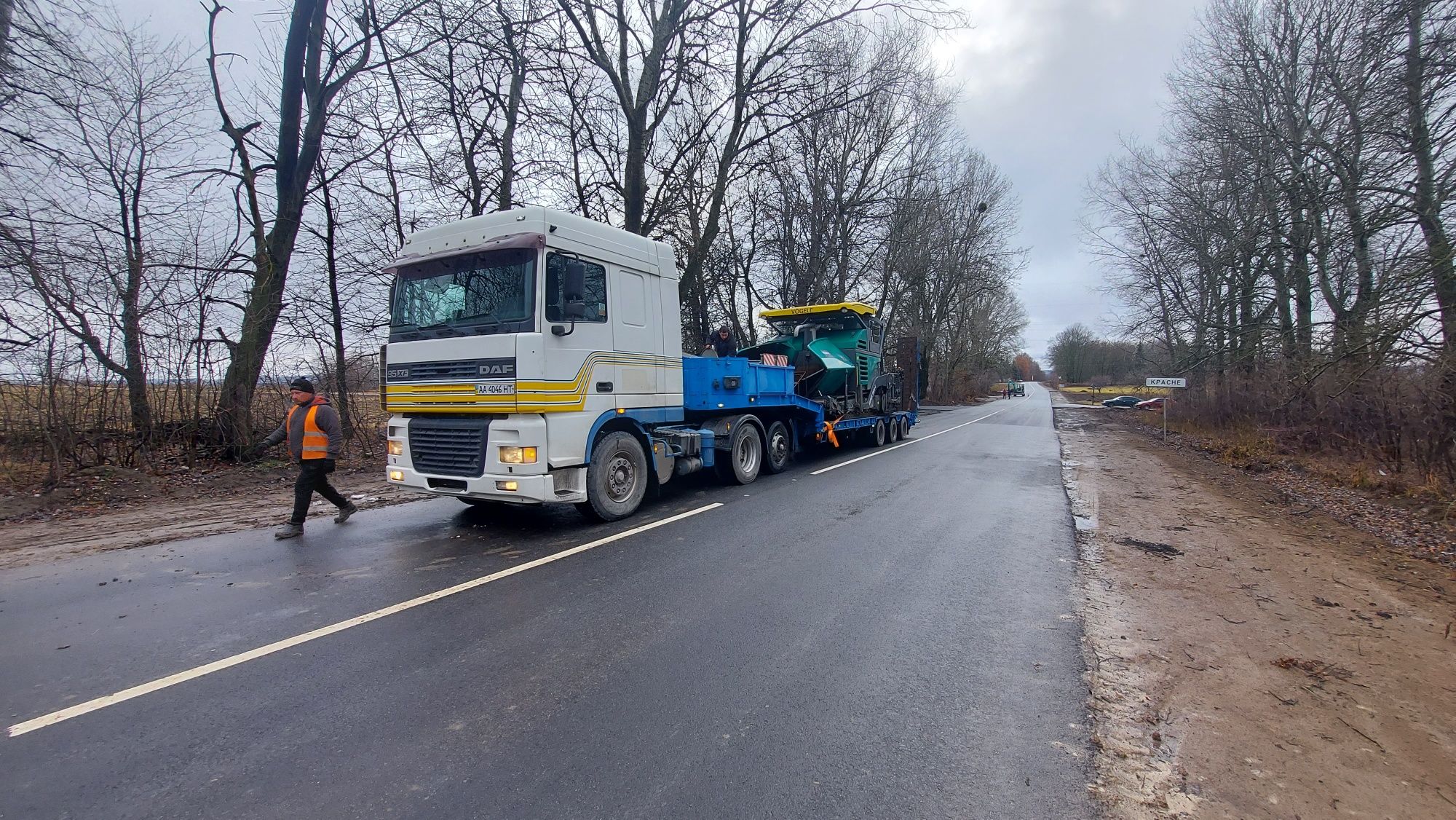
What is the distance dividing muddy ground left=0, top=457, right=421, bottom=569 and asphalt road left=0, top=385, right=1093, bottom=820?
0.72 metres

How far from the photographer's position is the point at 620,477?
7.24 m

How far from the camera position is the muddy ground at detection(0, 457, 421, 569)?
20.6ft

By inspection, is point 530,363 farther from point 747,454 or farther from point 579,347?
point 747,454

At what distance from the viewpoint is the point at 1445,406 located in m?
8.38

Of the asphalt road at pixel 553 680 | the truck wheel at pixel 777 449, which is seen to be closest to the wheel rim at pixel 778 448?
the truck wheel at pixel 777 449

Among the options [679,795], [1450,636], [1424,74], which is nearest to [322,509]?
[679,795]

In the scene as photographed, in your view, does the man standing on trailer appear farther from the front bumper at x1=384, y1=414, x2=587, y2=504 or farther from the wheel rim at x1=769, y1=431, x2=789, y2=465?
the front bumper at x1=384, y1=414, x2=587, y2=504

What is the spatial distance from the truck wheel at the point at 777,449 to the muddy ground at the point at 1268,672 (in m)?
4.78

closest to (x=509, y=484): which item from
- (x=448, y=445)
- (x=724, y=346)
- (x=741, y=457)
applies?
(x=448, y=445)

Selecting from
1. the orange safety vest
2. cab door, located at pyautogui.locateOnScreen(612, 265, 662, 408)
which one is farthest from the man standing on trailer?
the orange safety vest

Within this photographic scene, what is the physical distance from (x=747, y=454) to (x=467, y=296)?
5.04 metres

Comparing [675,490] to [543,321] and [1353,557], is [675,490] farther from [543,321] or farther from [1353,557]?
[1353,557]

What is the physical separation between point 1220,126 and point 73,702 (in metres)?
20.1

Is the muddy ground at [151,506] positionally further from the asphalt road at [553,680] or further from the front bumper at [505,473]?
the front bumper at [505,473]
